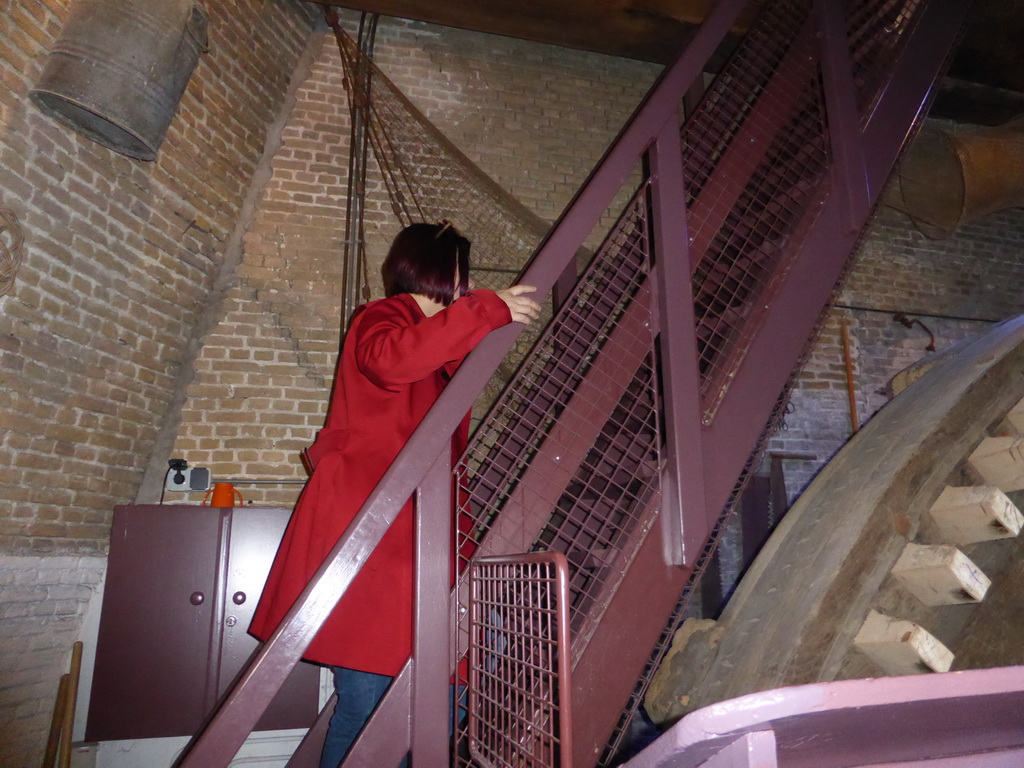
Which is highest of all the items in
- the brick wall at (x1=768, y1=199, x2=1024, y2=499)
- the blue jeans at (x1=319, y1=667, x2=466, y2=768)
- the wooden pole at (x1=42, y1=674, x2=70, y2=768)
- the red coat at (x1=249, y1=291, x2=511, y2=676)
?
the brick wall at (x1=768, y1=199, x2=1024, y2=499)

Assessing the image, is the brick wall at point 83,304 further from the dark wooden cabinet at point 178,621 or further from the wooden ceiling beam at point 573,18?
the wooden ceiling beam at point 573,18

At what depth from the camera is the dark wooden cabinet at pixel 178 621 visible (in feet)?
11.2

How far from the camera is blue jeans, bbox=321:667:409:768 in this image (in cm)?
194

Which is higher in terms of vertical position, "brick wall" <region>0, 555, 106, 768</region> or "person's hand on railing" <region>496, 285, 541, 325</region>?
"person's hand on railing" <region>496, 285, 541, 325</region>

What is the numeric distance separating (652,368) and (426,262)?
2.71ft

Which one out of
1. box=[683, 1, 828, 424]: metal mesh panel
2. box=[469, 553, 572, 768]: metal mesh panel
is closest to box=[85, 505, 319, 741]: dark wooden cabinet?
box=[469, 553, 572, 768]: metal mesh panel

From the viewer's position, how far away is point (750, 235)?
248cm

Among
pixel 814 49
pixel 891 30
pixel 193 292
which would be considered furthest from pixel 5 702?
pixel 891 30

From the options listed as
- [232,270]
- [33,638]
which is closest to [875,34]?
[232,270]

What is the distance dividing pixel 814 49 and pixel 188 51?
2874 millimetres

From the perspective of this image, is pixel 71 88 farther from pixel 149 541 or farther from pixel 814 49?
pixel 814 49

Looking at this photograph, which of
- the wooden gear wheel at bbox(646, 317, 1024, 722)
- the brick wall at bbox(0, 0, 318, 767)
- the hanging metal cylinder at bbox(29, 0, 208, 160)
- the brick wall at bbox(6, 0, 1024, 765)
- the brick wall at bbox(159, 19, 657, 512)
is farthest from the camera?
the brick wall at bbox(159, 19, 657, 512)

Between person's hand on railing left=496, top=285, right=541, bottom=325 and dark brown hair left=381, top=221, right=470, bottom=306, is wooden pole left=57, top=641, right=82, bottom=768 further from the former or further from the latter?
person's hand on railing left=496, top=285, right=541, bottom=325

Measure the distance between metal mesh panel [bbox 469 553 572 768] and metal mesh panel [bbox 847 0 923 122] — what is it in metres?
2.58
